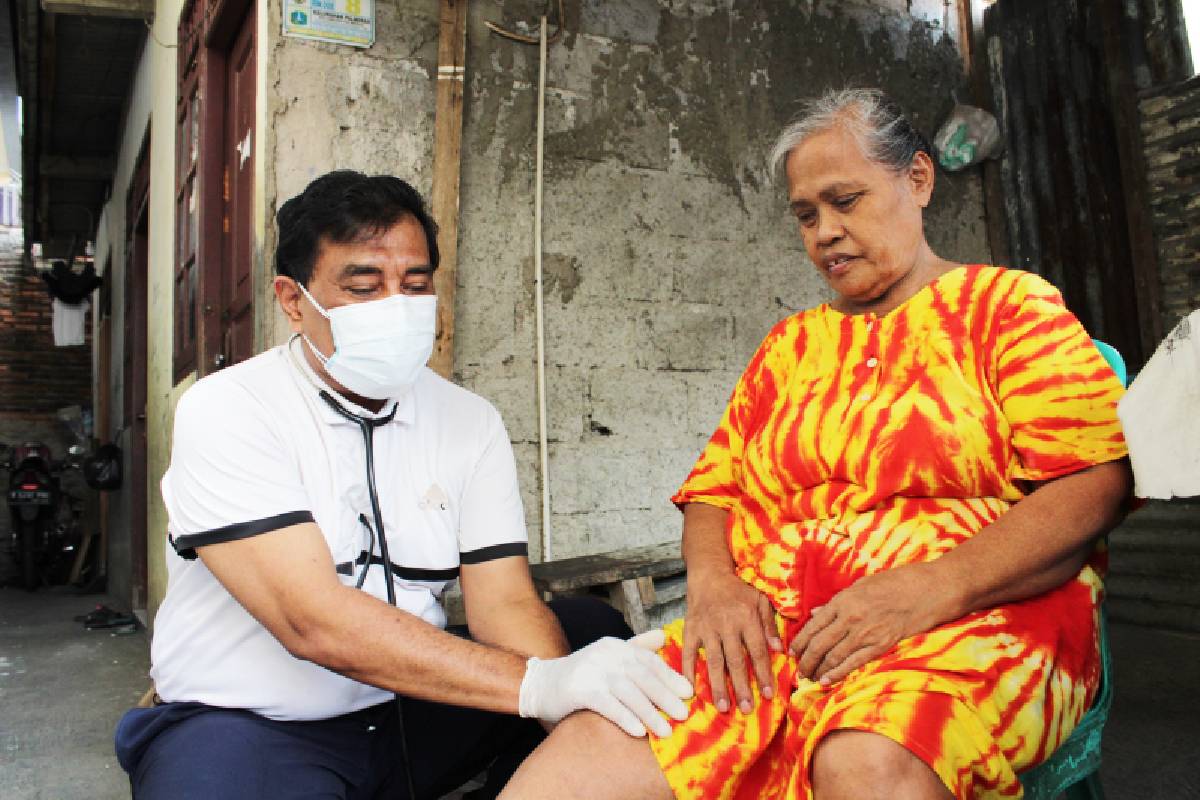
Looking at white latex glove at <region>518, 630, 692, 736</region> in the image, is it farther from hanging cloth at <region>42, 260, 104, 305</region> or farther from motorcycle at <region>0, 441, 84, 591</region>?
hanging cloth at <region>42, 260, 104, 305</region>

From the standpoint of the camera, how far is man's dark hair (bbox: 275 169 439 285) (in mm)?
1769

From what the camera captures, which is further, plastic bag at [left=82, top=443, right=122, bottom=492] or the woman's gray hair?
plastic bag at [left=82, top=443, right=122, bottom=492]

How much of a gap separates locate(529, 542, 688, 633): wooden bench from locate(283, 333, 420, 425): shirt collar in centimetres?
91

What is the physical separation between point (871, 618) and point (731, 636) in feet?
0.75

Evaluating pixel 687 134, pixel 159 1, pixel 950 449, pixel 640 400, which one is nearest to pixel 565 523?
pixel 640 400

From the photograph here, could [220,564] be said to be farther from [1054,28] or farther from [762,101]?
[1054,28]

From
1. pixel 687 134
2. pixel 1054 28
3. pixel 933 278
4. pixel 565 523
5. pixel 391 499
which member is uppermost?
pixel 1054 28

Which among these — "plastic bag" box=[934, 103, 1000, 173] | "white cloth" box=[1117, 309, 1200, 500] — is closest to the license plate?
"plastic bag" box=[934, 103, 1000, 173]

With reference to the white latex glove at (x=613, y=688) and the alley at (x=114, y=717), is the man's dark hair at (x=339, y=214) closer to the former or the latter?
the white latex glove at (x=613, y=688)

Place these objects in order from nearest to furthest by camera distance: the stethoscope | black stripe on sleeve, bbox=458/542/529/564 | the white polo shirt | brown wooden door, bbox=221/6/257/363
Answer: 1. the white polo shirt
2. the stethoscope
3. black stripe on sleeve, bbox=458/542/529/564
4. brown wooden door, bbox=221/6/257/363

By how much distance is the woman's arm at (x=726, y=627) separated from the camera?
4.41 ft

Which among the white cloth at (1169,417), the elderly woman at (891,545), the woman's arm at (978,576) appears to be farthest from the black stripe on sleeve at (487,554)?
the white cloth at (1169,417)

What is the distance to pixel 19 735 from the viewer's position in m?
3.51

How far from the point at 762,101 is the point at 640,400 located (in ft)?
4.78
